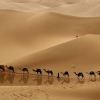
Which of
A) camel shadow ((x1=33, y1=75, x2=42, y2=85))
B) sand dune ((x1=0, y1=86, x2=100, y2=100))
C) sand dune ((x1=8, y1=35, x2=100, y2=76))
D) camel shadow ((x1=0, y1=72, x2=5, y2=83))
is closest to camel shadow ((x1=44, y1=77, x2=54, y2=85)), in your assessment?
camel shadow ((x1=33, y1=75, x2=42, y2=85))

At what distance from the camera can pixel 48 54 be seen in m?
13.8

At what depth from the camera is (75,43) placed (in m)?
14.8

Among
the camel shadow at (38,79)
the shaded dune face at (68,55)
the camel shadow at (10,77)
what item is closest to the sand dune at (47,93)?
the camel shadow at (38,79)

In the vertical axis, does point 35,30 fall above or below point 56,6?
below

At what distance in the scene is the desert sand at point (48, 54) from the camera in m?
9.67

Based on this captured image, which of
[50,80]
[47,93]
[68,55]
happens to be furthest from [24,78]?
[68,55]

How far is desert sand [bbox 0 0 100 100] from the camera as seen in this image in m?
9.67

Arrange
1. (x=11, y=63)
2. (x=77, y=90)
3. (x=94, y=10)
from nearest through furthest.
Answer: (x=77, y=90) < (x=11, y=63) < (x=94, y=10)

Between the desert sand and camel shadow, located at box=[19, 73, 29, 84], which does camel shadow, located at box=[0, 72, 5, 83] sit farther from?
camel shadow, located at box=[19, 73, 29, 84]

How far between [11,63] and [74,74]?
281 cm

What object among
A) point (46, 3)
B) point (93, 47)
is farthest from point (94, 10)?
point (93, 47)

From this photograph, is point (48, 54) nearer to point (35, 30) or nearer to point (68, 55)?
point (68, 55)

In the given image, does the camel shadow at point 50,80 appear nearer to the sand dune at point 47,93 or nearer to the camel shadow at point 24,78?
the camel shadow at point 24,78

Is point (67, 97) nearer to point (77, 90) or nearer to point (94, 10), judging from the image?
point (77, 90)
